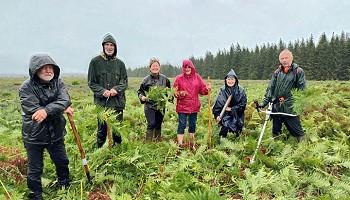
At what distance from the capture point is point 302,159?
5922mm

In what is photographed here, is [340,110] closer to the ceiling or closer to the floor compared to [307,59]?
closer to the floor

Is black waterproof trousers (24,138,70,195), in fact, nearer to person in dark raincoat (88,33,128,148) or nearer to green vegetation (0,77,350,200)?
green vegetation (0,77,350,200)

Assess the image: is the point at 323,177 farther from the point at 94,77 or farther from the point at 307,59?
the point at 307,59

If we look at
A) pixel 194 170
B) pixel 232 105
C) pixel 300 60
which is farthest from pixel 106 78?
pixel 300 60

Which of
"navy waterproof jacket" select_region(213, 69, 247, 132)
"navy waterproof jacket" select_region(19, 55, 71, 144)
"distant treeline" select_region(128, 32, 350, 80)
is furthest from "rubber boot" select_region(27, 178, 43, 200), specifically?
"distant treeline" select_region(128, 32, 350, 80)

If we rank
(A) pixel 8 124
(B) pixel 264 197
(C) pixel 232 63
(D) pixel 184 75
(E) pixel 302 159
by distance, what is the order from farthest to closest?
(C) pixel 232 63 → (A) pixel 8 124 → (D) pixel 184 75 → (E) pixel 302 159 → (B) pixel 264 197

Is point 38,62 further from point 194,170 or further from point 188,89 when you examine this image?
point 188,89

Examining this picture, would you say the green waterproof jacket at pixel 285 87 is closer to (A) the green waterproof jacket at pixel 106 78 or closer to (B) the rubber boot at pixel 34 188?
(A) the green waterproof jacket at pixel 106 78

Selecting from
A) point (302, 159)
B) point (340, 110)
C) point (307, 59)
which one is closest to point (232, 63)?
point (307, 59)

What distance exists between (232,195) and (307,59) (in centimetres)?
7737

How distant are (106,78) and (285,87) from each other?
417 cm

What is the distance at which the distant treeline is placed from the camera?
7000 cm

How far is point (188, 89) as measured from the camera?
6.79 meters

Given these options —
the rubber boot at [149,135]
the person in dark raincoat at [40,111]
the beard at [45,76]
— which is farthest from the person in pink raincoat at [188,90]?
the beard at [45,76]
